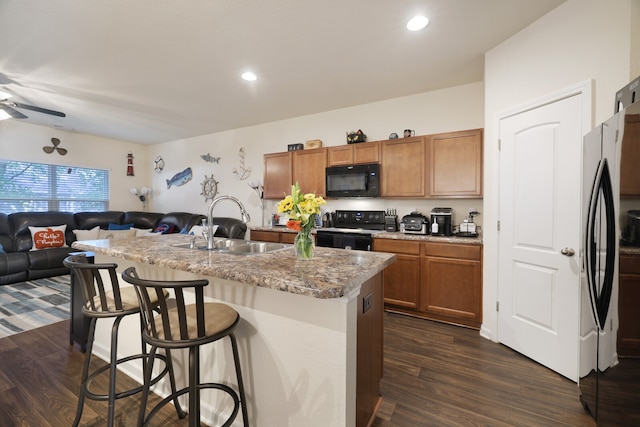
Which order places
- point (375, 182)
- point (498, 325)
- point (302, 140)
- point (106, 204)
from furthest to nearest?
point (106, 204) < point (302, 140) < point (375, 182) < point (498, 325)

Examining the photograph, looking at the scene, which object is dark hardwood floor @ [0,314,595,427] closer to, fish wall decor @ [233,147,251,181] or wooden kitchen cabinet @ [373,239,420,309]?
wooden kitchen cabinet @ [373,239,420,309]

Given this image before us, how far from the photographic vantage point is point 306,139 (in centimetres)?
448

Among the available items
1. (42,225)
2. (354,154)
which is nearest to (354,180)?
(354,154)

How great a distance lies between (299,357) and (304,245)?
Answer: 0.55m

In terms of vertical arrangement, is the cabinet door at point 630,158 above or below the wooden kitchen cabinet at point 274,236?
above

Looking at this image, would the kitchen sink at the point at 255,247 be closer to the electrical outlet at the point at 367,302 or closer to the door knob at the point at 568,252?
the electrical outlet at the point at 367,302

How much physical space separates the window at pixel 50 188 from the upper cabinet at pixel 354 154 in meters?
5.34

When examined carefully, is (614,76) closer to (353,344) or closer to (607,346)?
(607,346)

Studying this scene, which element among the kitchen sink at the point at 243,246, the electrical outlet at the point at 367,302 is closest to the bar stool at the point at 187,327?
the electrical outlet at the point at 367,302

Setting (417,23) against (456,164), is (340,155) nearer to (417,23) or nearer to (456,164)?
(456,164)

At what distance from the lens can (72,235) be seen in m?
4.88

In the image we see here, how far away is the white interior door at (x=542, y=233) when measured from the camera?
1.96m

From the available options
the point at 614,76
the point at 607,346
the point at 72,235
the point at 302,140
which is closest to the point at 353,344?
the point at 607,346

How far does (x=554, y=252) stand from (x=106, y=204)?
764 cm
